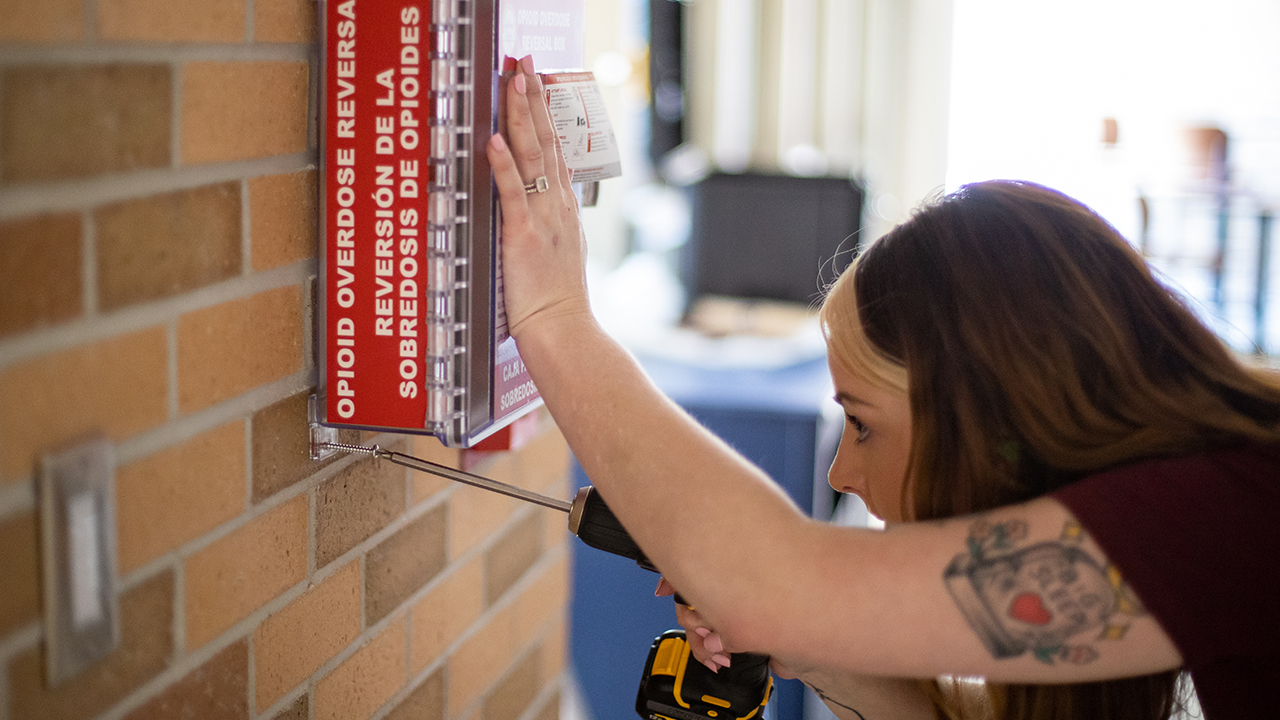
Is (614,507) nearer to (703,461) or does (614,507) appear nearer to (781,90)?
(703,461)

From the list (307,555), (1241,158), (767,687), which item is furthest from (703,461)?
(1241,158)

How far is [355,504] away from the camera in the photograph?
35.7 inches

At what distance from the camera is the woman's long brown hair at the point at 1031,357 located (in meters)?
0.90

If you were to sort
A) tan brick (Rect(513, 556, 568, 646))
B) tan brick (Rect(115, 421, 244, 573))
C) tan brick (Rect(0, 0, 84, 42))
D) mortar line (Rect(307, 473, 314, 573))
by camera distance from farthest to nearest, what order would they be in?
tan brick (Rect(513, 556, 568, 646)) → mortar line (Rect(307, 473, 314, 573)) → tan brick (Rect(115, 421, 244, 573)) → tan brick (Rect(0, 0, 84, 42))

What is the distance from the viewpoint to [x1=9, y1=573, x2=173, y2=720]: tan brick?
0.56 m

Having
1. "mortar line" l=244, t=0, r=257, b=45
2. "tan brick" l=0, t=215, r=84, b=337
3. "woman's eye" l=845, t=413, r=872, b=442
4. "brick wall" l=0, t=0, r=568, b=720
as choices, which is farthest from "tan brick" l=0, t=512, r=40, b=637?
"woman's eye" l=845, t=413, r=872, b=442

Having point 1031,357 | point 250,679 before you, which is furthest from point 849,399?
point 250,679

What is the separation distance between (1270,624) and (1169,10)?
252 inches

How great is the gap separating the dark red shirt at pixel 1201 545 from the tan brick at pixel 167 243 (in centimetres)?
65

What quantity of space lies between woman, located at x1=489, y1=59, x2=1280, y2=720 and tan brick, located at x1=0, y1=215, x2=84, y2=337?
33cm

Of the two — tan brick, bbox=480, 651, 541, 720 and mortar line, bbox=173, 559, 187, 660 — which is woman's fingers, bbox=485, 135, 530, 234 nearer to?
mortar line, bbox=173, 559, 187, 660

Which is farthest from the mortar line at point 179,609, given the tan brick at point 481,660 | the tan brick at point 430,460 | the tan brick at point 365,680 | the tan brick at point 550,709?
the tan brick at point 550,709

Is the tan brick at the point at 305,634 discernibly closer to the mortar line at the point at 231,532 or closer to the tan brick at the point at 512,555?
the mortar line at the point at 231,532

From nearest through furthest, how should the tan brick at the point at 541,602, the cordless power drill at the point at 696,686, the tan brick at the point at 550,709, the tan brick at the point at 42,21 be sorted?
the tan brick at the point at 42,21 → the cordless power drill at the point at 696,686 → the tan brick at the point at 541,602 → the tan brick at the point at 550,709
